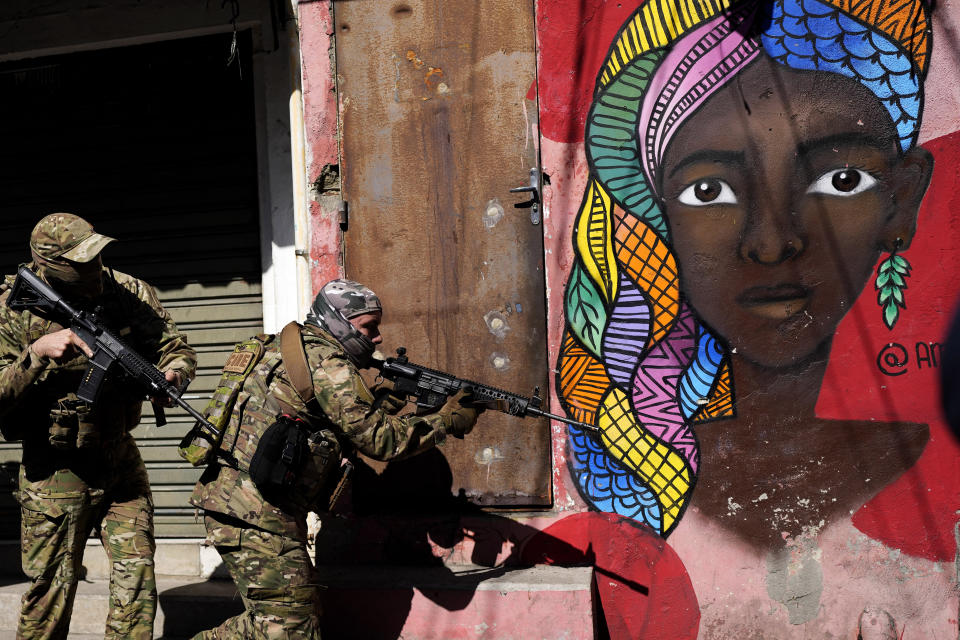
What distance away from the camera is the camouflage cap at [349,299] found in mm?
3490

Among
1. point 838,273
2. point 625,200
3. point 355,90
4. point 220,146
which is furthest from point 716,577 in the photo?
point 220,146

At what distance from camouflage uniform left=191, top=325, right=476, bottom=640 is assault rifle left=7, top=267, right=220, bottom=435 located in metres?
0.30

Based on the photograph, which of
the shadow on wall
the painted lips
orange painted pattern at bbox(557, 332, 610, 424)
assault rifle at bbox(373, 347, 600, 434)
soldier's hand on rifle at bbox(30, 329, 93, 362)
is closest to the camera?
soldier's hand on rifle at bbox(30, 329, 93, 362)

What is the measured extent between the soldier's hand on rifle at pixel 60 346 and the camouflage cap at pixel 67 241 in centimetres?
32

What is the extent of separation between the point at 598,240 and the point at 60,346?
95.9 inches

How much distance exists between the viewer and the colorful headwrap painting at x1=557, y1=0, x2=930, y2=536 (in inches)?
158

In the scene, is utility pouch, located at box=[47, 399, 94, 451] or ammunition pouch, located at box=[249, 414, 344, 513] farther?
utility pouch, located at box=[47, 399, 94, 451]

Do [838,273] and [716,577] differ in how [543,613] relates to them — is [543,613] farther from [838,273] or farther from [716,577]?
[838,273]

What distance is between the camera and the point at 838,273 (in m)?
3.96

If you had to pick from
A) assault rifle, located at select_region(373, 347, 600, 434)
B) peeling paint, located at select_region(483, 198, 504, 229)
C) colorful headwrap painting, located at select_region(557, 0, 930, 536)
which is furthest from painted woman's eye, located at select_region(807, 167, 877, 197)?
assault rifle, located at select_region(373, 347, 600, 434)

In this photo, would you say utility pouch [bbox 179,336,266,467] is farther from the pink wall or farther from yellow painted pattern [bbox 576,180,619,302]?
yellow painted pattern [bbox 576,180,619,302]

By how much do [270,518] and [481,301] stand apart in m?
1.52

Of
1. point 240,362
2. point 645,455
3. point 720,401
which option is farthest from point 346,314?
point 720,401

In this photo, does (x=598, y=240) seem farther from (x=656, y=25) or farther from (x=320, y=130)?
(x=320, y=130)
